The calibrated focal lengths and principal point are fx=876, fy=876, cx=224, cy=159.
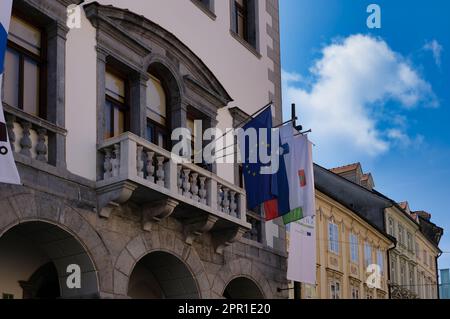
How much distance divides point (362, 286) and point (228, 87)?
72.0 ft

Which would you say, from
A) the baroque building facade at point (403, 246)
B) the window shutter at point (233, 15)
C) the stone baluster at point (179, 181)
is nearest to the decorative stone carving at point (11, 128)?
the stone baluster at point (179, 181)

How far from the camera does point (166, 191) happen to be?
53.3 feet

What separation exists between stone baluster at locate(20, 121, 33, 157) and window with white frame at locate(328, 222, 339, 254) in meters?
23.3

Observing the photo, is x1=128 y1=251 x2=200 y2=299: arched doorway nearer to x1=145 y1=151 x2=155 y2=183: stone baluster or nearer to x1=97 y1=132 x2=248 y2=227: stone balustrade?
x1=97 y1=132 x2=248 y2=227: stone balustrade

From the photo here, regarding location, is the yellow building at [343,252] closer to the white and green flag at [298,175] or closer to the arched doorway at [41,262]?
the white and green flag at [298,175]

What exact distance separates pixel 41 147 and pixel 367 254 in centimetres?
3013

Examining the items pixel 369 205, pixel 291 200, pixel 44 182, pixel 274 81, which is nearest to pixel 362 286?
pixel 369 205

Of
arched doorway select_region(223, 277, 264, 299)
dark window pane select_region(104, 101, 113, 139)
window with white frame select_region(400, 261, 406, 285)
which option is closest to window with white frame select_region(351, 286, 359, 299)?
window with white frame select_region(400, 261, 406, 285)

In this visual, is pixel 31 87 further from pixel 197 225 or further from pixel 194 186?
pixel 197 225

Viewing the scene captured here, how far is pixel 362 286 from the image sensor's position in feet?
134

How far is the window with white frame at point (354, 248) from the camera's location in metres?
39.4
